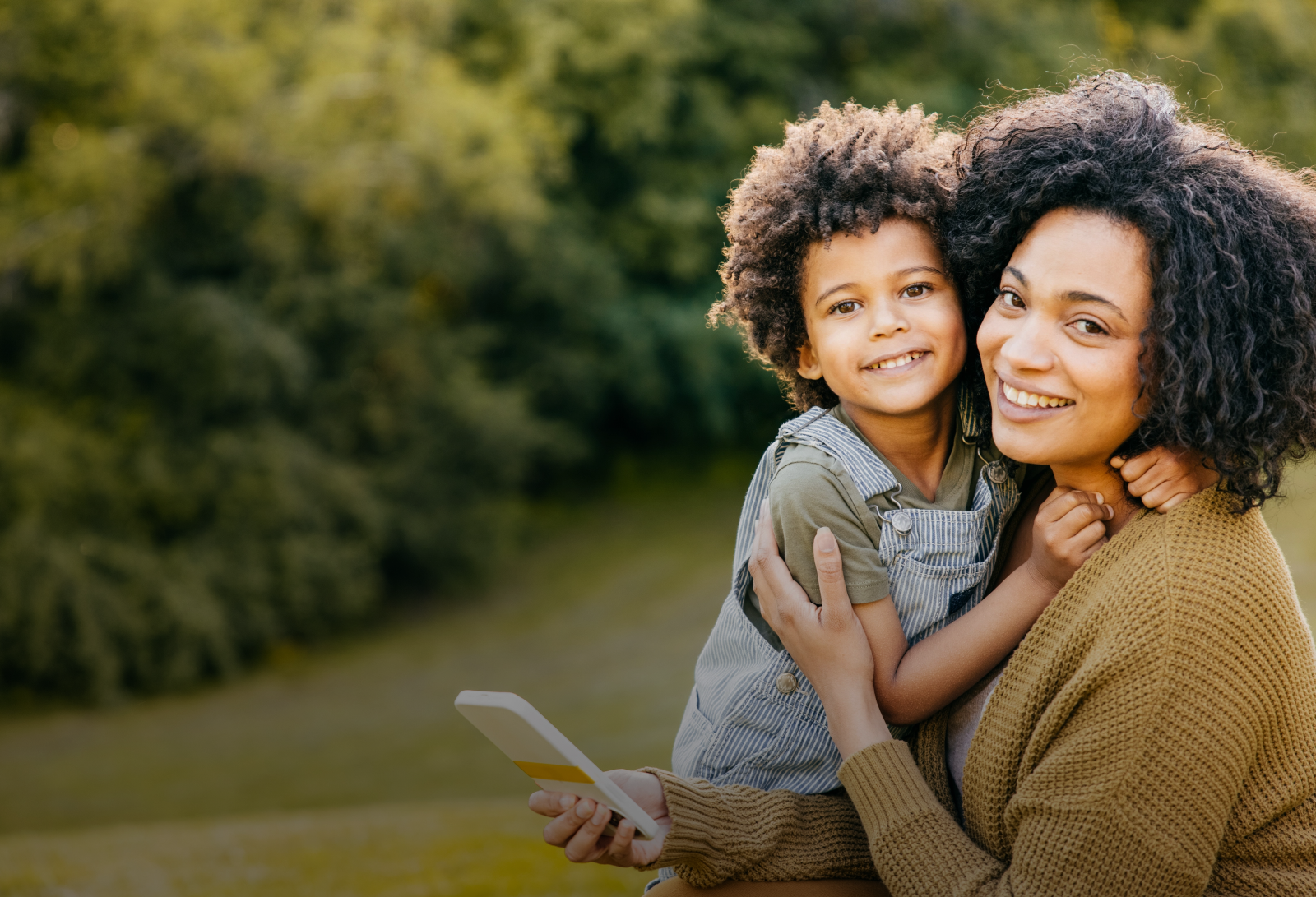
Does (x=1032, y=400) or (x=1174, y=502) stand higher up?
(x=1032, y=400)

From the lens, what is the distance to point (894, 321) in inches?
83.8

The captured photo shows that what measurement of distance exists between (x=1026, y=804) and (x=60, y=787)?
8697 mm

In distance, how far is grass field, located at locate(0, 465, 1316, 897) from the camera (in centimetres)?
573

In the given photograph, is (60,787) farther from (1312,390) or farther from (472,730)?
(1312,390)

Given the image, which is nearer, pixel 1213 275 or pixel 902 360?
pixel 1213 275

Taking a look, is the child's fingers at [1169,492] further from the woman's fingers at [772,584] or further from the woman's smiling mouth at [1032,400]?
the woman's fingers at [772,584]

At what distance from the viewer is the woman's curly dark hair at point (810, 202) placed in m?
2.15

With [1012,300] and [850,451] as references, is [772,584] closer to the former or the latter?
[850,451]

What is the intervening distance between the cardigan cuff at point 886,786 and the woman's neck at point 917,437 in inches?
19.8

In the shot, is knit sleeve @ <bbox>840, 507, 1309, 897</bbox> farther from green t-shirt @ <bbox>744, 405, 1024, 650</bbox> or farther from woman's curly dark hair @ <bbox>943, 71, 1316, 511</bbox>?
green t-shirt @ <bbox>744, 405, 1024, 650</bbox>

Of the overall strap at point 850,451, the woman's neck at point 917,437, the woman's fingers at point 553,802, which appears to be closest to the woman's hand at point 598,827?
the woman's fingers at point 553,802

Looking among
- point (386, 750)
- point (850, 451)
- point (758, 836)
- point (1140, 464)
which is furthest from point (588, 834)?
point (386, 750)

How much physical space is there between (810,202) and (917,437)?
459mm

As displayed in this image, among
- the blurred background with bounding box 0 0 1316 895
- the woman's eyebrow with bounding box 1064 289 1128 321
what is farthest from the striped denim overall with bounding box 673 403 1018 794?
the blurred background with bounding box 0 0 1316 895
